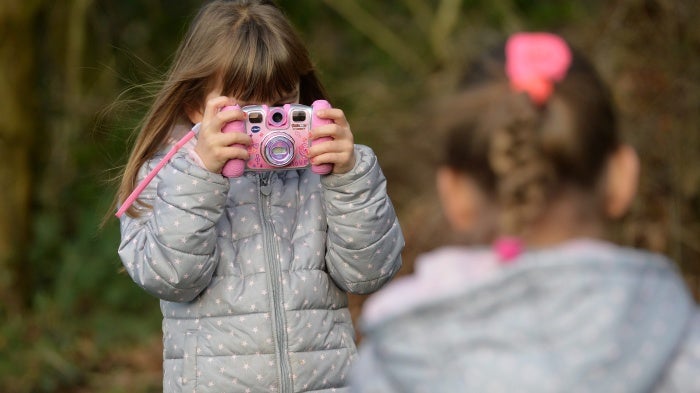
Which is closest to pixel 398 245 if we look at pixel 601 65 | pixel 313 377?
pixel 313 377

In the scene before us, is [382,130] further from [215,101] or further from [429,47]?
[215,101]

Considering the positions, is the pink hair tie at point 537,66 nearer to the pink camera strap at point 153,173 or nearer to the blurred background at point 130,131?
the pink camera strap at point 153,173

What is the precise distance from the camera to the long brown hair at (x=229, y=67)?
2.51 metres

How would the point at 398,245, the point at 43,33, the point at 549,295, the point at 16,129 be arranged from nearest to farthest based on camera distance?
the point at 549,295
the point at 398,245
the point at 16,129
the point at 43,33

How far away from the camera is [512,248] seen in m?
1.59

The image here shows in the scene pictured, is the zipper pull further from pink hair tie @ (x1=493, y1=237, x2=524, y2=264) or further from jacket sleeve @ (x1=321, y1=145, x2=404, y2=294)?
pink hair tie @ (x1=493, y1=237, x2=524, y2=264)

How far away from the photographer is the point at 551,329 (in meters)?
1.50

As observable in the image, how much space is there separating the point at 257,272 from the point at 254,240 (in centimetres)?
8

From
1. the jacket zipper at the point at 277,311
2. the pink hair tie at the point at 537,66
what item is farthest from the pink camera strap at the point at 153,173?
the pink hair tie at the point at 537,66

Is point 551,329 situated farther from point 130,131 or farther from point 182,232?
point 130,131

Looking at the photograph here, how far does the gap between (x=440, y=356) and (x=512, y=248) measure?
0.20m

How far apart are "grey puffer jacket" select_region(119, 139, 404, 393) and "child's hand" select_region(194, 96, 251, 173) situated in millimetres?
38

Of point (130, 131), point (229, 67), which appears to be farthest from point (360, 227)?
point (130, 131)

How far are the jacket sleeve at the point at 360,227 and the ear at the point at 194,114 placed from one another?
41cm
